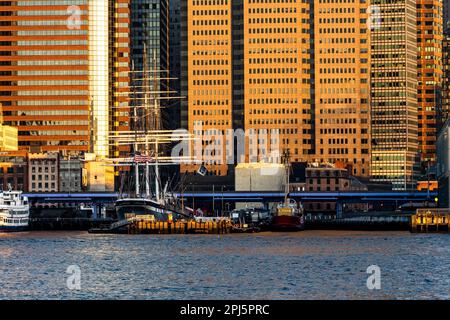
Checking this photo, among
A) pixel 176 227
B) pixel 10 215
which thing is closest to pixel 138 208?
pixel 176 227

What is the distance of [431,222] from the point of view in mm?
175375

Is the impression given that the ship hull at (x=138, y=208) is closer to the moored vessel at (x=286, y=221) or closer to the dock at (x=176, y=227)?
the dock at (x=176, y=227)

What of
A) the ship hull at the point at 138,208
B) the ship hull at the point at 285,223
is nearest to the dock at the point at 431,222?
the ship hull at the point at 285,223

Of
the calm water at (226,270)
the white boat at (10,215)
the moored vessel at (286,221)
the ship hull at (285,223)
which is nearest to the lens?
the calm water at (226,270)

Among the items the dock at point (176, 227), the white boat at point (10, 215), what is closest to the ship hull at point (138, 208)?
the dock at point (176, 227)

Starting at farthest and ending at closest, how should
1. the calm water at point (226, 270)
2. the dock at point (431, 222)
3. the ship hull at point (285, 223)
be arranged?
the ship hull at point (285, 223)
the dock at point (431, 222)
the calm water at point (226, 270)

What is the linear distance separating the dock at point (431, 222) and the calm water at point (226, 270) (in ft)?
131

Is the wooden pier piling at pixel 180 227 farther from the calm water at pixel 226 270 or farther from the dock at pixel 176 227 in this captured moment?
the calm water at pixel 226 270

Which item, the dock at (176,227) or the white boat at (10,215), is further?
the white boat at (10,215)

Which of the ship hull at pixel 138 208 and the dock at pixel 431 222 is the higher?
the ship hull at pixel 138 208

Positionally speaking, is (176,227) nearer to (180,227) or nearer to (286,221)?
(180,227)

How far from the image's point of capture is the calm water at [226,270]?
2586 inches

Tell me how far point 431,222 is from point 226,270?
96819mm
